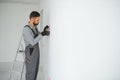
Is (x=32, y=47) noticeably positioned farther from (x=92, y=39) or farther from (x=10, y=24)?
(x=10, y=24)

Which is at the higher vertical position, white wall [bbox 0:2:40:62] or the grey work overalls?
white wall [bbox 0:2:40:62]

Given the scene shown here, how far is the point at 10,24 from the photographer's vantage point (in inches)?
281

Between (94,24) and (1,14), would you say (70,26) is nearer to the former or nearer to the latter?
(94,24)

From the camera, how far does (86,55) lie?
7.55ft

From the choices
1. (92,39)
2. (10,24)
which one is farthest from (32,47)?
(10,24)

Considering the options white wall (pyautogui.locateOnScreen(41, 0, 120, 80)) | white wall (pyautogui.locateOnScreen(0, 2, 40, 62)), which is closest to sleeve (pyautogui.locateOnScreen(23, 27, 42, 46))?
white wall (pyautogui.locateOnScreen(41, 0, 120, 80))

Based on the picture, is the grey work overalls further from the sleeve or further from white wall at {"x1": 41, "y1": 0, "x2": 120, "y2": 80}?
white wall at {"x1": 41, "y1": 0, "x2": 120, "y2": 80}

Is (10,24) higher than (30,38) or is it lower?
higher

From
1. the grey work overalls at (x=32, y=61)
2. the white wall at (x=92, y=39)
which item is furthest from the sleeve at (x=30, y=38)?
the white wall at (x=92, y=39)

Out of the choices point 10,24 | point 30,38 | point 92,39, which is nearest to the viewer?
point 92,39

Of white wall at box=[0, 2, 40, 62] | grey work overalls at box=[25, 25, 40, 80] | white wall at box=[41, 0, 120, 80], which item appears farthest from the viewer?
white wall at box=[0, 2, 40, 62]

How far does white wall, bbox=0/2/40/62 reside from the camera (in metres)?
7.06

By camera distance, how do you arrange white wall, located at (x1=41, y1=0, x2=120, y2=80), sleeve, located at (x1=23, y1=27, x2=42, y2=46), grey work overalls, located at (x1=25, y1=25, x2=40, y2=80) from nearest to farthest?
1. white wall, located at (x1=41, y1=0, x2=120, y2=80)
2. sleeve, located at (x1=23, y1=27, x2=42, y2=46)
3. grey work overalls, located at (x1=25, y1=25, x2=40, y2=80)

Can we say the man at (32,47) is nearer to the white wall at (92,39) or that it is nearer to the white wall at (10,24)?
the white wall at (92,39)
